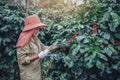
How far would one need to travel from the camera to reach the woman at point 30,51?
175 inches

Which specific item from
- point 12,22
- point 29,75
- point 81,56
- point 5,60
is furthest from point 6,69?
point 81,56

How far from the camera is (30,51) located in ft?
15.1

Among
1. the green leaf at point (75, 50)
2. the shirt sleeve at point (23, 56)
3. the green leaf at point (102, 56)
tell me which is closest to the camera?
the green leaf at point (102, 56)

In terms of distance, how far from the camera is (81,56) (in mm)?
4035

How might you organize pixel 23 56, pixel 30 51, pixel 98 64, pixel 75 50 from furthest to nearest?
pixel 30 51 < pixel 23 56 < pixel 75 50 < pixel 98 64

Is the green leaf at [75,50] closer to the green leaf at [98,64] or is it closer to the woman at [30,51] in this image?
the green leaf at [98,64]

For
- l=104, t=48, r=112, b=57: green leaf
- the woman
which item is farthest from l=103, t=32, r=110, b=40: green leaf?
the woman

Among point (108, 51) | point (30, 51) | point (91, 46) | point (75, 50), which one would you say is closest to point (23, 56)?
point (30, 51)

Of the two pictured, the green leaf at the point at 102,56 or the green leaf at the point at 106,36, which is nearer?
the green leaf at the point at 102,56

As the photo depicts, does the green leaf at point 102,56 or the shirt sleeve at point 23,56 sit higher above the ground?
the green leaf at point 102,56

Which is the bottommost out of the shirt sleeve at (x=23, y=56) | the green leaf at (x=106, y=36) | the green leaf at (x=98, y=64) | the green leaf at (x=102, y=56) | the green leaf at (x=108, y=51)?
the shirt sleeve at (x=23, y=56)

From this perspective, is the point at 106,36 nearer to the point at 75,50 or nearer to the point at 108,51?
the point at 108,51

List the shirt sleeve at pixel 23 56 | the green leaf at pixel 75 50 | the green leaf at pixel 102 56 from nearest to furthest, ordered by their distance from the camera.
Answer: the green leaf at pixel 102 56, the green leaf at pixel 75 50, the shirt sleeve at pixel 23 56

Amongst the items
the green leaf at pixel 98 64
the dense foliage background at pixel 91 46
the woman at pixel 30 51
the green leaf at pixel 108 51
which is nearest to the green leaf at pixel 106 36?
the dense foliage background at pixel 91 46
